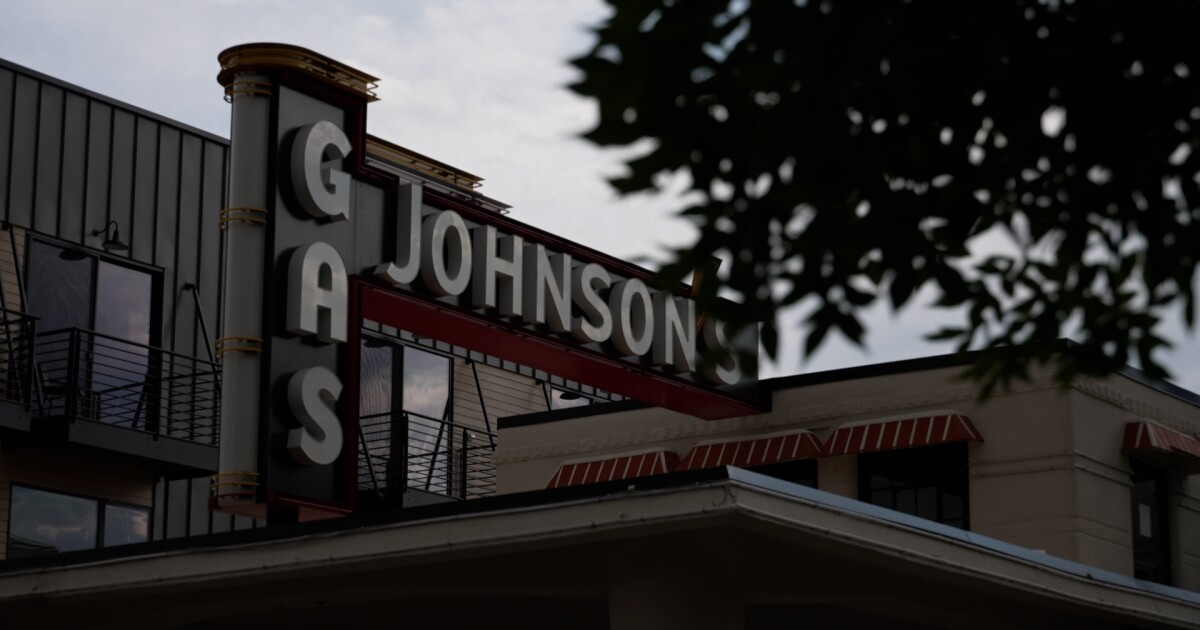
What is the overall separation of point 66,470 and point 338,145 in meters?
9.22

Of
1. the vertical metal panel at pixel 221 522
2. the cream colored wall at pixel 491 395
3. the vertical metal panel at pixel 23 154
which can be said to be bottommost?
the vertical metal panel at pixel 221 522

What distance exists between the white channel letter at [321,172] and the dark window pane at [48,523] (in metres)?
8.52

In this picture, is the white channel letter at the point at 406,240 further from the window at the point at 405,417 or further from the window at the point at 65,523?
the window at the point at 405,417

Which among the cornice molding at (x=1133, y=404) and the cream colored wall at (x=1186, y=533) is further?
the cream colored wall at (x=1186, y=533)

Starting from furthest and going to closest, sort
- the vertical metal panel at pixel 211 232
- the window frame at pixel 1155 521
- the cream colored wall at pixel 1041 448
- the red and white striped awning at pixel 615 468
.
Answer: the vertical metal panel at pixel 211 232, the red and white striped awning at pixel 615 468, the window frame at pixel 1155 521, the cream colored wall at pixel 1041 448

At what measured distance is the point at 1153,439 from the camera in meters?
22.0

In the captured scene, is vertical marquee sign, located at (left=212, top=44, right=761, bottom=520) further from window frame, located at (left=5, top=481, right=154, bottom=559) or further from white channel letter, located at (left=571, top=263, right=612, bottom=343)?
window frame, located at (left=5, top=481, right=154, bottom=559)

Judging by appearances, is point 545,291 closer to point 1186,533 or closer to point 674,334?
point 674,334

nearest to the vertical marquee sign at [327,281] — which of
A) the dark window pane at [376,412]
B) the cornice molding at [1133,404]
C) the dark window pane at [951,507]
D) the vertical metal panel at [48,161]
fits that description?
the dark window pane at [951,507]

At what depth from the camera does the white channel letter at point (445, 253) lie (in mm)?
19531

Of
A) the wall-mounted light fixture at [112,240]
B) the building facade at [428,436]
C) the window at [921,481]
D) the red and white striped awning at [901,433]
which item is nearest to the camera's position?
the building facade at [428,436]

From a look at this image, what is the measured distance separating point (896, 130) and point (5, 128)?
21003 millimetres


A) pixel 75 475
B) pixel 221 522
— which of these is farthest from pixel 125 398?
pixel 221 522

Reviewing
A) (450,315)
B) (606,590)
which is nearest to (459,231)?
(450,315)
